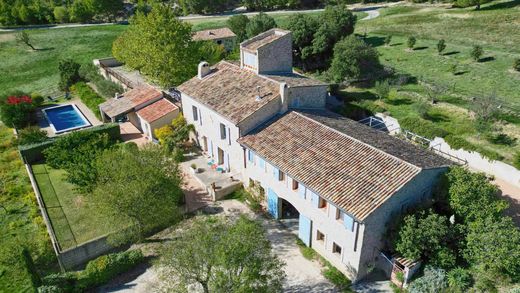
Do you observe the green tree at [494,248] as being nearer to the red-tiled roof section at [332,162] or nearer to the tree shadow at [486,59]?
the red-tiled roof section at [332,162]

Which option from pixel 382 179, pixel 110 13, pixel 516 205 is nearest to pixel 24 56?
pixel 110 13

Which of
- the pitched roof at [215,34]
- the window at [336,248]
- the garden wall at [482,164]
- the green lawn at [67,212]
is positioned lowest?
the green lawn at [67,212]

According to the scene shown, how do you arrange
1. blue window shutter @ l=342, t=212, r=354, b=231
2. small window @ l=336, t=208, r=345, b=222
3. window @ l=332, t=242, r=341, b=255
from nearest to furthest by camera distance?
blue window shutter @ l=342, t=212, r=354, b=231 < small window @ l=336, t=208, r=345, b=222 < window @ l=332, t=242, r=341, b=255

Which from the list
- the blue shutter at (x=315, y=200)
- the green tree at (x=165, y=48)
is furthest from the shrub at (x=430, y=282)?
the green tree at (x=165, y=48)

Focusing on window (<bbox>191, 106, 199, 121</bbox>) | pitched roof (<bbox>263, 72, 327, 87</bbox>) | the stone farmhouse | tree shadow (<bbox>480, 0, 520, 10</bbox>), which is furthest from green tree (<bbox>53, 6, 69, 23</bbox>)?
tree shadow (<bbox>480, 0, 520, 10</bbox>)

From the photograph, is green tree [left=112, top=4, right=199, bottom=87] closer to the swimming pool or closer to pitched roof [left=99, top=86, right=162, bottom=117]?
pitched roof [left=99, top=86, right=162, bottom=117]
